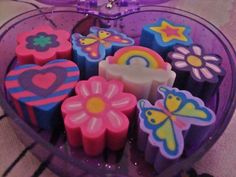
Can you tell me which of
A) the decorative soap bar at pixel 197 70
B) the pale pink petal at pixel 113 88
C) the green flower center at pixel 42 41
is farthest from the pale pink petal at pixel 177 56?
the green flower center at pixel 42 41

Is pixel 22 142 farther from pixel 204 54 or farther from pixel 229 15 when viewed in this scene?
pixel 229 15

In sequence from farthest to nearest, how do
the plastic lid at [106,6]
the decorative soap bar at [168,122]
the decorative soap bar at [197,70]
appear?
the plastic lid at [106,6]
the decorative soap bar at [197,70]
the decorative soap bar at [168,122]

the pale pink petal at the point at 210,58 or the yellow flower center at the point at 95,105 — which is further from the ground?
the pale pink petal at the point at 210,58

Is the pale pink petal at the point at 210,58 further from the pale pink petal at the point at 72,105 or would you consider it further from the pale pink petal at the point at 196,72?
the pale pink petal at the point at 72,105

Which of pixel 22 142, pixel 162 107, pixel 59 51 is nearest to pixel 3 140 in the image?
pixel 22 142

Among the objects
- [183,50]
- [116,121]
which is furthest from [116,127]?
[183,50]

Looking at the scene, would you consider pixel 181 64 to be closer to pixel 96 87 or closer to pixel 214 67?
pixel 214 67
